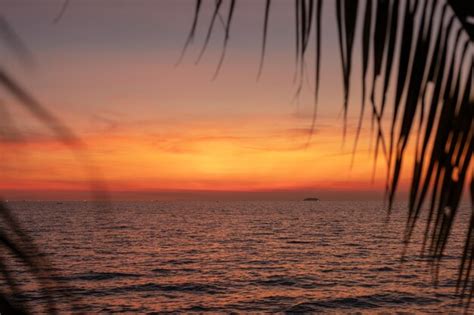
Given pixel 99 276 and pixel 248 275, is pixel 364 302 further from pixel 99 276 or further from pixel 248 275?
pixel 99 276

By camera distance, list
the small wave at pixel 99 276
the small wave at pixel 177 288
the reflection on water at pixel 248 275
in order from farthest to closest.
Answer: the small wave at pixel 99 276, the small wave at pixel 177 288, the reflection on water at pixel 248 275

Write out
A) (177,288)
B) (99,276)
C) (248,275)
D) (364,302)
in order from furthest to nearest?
(248,275)
(99,276)
(177,288)
(364,302)

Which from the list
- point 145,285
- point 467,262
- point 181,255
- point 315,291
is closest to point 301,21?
point 467,262

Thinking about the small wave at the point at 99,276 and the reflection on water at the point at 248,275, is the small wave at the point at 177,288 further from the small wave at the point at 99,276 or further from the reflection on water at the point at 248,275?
the small wave at the point at 99,276

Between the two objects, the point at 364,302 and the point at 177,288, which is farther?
the point at 177,288

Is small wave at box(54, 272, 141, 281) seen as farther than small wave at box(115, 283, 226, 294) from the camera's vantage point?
Yes

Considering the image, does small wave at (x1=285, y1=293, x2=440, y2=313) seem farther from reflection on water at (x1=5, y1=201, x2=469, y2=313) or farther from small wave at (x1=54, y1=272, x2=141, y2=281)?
small wave at (x1=54, y1=272, x2=141, y2=281)

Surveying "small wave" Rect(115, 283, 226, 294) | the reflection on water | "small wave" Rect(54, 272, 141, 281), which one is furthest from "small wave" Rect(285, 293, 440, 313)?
"small wave" Rect(54, 272, 141, 281)

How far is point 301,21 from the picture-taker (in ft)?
3.29

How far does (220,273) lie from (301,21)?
3937 centimetres

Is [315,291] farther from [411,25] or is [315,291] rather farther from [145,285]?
[411,25]

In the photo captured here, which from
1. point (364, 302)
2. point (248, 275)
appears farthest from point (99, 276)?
point (364, 302)

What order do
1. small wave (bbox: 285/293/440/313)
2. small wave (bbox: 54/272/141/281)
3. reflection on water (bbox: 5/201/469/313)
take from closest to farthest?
small wave (bbox: 285/293/440/313) < reflection on water (bbox: 5/201/469/313) < small wave (bbox: 54/272/141/281)

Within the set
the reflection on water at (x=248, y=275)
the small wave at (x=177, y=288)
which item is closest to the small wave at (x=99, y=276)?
the reflection on water at (x=248, y=275)
